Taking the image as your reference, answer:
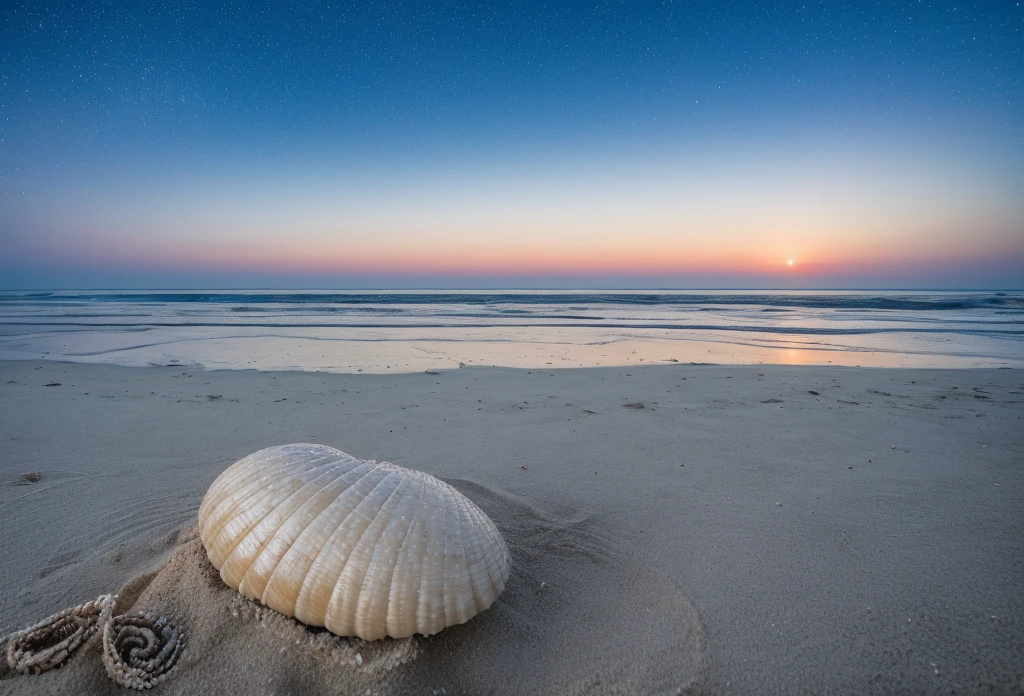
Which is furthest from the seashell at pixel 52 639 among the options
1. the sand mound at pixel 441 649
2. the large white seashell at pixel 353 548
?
the large white seashell at pixel 353 548

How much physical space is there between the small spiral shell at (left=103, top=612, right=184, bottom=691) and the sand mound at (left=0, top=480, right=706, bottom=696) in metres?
0.05

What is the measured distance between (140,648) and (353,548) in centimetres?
99

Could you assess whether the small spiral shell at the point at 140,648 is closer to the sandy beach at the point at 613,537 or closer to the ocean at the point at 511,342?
the sandy beach at the point at 613,537

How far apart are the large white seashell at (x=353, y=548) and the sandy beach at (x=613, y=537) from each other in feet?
0.63

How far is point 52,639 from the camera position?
2.13 m

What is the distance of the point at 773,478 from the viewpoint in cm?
407

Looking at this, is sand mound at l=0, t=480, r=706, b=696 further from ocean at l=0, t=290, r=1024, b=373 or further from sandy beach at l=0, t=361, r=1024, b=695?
ocean at l=0, t=290, r=1024, b=373

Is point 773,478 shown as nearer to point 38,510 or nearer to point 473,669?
point 473,669

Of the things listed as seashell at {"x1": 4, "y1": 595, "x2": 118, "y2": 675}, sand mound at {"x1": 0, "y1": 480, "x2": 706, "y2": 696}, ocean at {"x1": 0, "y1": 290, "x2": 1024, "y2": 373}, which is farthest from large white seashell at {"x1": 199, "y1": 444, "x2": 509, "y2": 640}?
ocean at {"x1": 0, "y1": 290, "x2": 1024, "y2": 373}

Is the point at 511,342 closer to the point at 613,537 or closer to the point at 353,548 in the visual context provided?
the point at 613,537

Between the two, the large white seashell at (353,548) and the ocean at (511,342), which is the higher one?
the large white seashell at (353,548)

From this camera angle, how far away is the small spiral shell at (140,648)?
2.00m

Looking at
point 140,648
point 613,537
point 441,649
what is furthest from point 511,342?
point 140,648

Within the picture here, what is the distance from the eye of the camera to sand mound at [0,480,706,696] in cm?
205
